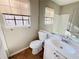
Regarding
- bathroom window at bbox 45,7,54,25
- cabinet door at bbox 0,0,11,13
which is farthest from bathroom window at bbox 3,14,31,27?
bathroom window at bbox 45,7,54,25

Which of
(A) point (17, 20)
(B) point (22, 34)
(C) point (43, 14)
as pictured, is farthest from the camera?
(C) point (43, 14)

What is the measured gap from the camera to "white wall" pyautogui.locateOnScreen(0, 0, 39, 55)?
184 centimetres

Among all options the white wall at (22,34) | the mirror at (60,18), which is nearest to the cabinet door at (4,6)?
the white wall at (22,34)

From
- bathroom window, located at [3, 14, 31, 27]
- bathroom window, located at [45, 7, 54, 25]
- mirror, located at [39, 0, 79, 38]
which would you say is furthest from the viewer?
bathroom window, located at [45, 7, 54, 25]

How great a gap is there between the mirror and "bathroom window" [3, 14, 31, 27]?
0.60 m

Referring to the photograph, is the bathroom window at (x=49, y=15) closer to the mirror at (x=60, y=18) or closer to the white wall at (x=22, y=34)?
the mirror at (x=60, y=18)

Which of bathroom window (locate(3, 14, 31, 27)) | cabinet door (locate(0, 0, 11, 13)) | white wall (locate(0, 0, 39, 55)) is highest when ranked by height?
cabinet door (locate(0, 0, 11, 13))

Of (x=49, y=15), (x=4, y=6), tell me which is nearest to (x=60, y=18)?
(x=49, y=15)

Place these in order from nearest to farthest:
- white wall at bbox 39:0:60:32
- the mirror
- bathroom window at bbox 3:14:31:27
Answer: the mirror
bathroom window at bbox 3:14:31:27
white wall at bbox 39:0:60:32

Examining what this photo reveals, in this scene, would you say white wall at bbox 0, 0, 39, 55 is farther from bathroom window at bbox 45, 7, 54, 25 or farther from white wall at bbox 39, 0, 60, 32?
bathroom window at bbox 45, 7, 54, 25

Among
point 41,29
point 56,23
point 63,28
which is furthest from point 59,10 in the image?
point 41,29

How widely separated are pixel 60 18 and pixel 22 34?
1.36 m

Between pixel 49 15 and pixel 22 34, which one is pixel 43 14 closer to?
pixel 49 15

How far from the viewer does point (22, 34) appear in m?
2.13
